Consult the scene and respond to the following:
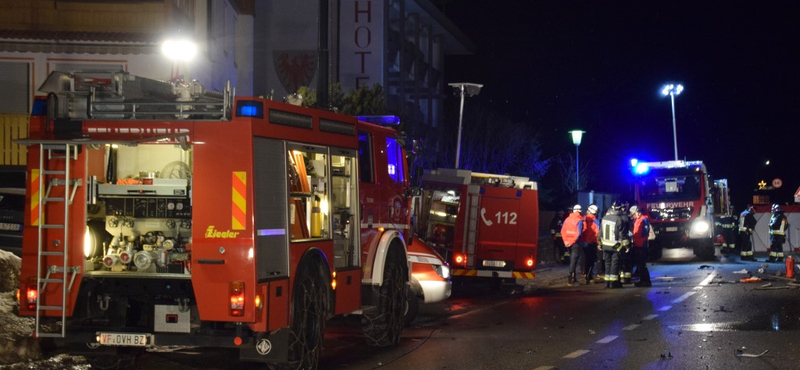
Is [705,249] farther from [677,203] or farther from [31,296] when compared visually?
[31,296]

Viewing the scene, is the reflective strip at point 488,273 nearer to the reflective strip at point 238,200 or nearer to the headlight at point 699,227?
the reflective strip at point 238,200

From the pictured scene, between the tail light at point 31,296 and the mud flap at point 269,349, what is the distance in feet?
6.05

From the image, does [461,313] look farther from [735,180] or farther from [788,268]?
[735,180]

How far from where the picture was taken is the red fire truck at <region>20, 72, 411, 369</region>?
8.86m

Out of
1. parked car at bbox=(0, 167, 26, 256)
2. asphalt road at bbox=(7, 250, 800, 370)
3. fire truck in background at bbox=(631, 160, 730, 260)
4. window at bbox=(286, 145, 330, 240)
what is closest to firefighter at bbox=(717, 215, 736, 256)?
fire truck in background at bbox=(631, 160, 730, 260)

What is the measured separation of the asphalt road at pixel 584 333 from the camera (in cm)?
1071

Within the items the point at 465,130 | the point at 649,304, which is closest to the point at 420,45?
the point at 465,130

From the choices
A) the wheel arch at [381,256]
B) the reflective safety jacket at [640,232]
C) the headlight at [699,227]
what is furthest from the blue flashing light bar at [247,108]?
the headlight at [699,227]

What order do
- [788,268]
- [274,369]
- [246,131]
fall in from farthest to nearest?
[788,268]
[274,369]
[246,131]

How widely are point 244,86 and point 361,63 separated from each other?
11.8 meters

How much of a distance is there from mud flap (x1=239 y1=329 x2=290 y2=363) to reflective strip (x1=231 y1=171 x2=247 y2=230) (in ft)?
3.51

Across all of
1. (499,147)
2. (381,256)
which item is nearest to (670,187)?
(499,147)

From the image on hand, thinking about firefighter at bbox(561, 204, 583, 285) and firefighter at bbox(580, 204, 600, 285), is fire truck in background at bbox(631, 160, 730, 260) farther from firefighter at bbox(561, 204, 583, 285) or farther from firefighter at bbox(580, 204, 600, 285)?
firefighter at bbox(561, 204, 583, 285)

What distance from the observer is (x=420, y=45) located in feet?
181
